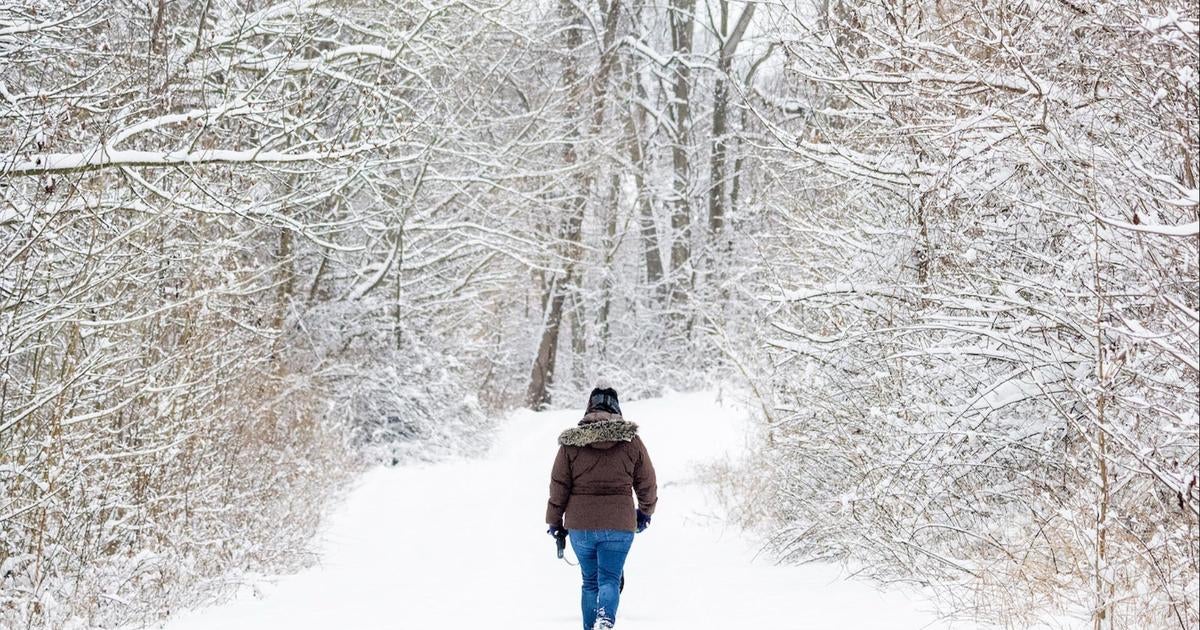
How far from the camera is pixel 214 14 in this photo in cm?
1334

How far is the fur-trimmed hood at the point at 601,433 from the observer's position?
6.90 metres

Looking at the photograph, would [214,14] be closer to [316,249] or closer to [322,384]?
[316,249]

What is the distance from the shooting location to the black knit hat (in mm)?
7137

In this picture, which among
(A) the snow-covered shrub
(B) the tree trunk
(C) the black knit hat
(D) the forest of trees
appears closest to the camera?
(A) the snow-covered shrub

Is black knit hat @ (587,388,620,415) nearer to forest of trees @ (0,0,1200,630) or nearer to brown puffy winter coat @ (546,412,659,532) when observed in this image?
brown puffy winter coat @ (546,412,659,532)

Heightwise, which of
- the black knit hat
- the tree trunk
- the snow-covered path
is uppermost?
the tree trunk

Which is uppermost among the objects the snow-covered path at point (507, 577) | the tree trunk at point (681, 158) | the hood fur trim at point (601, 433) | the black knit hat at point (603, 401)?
the tree trunk at point (681, 158)

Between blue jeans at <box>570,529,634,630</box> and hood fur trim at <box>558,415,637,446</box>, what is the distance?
21.0 inches

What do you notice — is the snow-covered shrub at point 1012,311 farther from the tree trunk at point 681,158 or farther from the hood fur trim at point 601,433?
the tree trunk at point 681,158

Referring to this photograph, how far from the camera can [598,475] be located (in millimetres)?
6867

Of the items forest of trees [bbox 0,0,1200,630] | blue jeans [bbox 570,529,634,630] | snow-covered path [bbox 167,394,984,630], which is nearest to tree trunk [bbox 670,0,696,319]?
snow-covered path [bbox 167,394,984,630]

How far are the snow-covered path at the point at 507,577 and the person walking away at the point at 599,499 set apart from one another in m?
0.43

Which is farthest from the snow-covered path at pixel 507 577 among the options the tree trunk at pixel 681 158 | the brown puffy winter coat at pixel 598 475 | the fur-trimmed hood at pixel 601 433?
the tree trunk at pixel 681 158

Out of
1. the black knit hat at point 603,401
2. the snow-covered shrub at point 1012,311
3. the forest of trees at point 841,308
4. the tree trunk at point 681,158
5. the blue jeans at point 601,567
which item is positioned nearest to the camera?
the snow-covered shrub at point 1012,311
